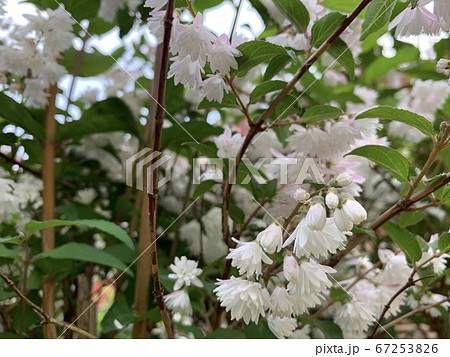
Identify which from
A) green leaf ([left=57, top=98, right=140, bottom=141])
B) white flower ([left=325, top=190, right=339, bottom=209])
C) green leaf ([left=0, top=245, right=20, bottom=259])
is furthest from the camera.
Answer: green leaf ([left=57, top=98, right=140, bottom=141])

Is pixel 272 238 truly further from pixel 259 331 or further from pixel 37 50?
pixel 37 50

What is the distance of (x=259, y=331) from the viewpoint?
0.46 meters

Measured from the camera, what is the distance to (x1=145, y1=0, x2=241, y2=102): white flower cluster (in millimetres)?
387

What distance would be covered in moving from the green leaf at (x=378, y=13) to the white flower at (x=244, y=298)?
0.24 m

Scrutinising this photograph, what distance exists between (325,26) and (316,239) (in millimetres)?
190

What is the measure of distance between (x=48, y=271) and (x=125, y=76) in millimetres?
273

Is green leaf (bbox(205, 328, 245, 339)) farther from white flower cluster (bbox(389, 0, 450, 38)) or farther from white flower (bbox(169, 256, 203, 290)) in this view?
white flower cluster (bbox(389, 0, 450, 38))

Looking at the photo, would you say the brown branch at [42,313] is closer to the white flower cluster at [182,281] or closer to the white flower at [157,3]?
the white flower cluster at [182,281]

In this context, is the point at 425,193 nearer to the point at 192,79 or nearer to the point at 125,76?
the point at 192,79

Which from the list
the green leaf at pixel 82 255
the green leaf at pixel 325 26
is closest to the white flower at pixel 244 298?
the green leaf at pixel 82 255

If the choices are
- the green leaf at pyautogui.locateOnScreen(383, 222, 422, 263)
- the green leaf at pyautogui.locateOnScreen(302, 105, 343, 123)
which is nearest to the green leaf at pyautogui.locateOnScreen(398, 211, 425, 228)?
the green leaf at pyautogui.locateOnScreen(383, 222, 422, 263)

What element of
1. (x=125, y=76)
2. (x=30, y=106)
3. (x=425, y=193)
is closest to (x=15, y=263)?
(x=30, y=106)

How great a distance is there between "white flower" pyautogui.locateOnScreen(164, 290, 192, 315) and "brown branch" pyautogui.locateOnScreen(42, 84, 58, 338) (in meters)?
0.13

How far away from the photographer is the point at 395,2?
0.43 m
